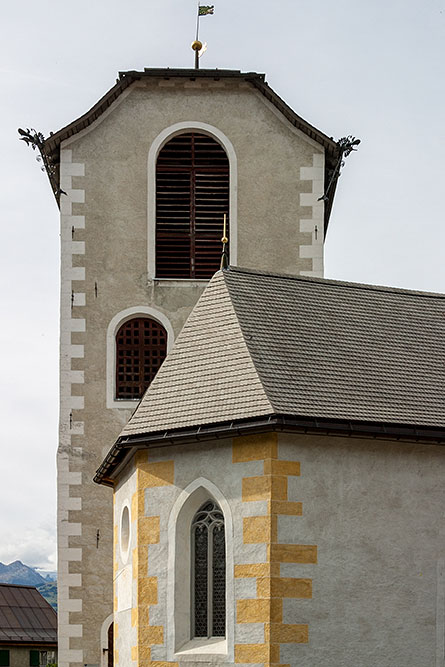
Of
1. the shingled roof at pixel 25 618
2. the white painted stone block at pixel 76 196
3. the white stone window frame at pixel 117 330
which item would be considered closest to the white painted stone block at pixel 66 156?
the white painted stone block at pixel 76 196

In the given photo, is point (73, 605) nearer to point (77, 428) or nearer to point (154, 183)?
point (77, 428)

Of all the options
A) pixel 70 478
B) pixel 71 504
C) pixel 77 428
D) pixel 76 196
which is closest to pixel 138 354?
pixel 77 428

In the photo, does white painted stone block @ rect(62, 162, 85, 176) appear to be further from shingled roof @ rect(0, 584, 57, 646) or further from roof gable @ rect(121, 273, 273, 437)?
shingled roof @ rect(0, 584, 57, 646)

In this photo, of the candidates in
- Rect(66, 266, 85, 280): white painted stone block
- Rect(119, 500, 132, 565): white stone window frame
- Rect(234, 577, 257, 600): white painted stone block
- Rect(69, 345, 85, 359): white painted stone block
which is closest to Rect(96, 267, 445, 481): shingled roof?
Rect(119, 500, 132, 565): white stone window frame

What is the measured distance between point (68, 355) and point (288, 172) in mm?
6333

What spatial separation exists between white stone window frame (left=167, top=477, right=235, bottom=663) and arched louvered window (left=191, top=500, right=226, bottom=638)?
0.33 ft

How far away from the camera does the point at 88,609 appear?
26234 mm

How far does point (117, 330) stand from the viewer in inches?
1103

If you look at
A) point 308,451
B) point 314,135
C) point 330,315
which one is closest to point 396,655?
point 308,451

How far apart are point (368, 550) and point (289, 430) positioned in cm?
212

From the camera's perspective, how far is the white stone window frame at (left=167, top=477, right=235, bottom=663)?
18797 millimetres

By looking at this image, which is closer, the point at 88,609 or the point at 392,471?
the point at 392,471

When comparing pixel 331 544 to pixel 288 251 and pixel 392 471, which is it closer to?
pixel 392 471

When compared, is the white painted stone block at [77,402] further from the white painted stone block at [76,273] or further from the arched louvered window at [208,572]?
the arched louvered window at [208,572]
